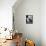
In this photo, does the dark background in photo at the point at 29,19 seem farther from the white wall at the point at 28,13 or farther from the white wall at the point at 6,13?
the white wall at the point at 6,13

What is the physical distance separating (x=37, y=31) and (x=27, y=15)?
904mm

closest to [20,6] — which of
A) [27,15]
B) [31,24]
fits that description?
[27,15]

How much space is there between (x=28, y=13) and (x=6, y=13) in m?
1.56

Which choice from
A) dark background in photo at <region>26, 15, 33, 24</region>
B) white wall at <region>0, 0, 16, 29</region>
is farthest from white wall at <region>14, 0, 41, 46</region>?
white wall at <region>0, 0, 16, 29</region>

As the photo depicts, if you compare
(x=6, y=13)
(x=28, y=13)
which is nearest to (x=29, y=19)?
(x=28, y=13)

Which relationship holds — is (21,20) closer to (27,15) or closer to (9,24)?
→ (27,15)

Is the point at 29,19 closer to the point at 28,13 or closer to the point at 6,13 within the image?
the point at 28,13

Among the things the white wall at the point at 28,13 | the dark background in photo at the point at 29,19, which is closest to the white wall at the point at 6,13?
the white wall at the point at 28,13

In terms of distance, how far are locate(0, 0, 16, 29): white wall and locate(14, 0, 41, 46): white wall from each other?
1.30 m

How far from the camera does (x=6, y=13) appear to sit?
13.3ft

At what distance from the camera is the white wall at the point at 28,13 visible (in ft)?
17.6

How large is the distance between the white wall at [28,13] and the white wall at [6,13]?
1298mm

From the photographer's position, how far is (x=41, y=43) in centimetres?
539

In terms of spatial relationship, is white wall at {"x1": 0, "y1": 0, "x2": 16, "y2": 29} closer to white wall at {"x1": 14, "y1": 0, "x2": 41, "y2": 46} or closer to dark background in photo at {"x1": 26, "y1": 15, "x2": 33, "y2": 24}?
white wall at {"x1": 14, "y1": 0, "x2": 41, "y2": 46}
